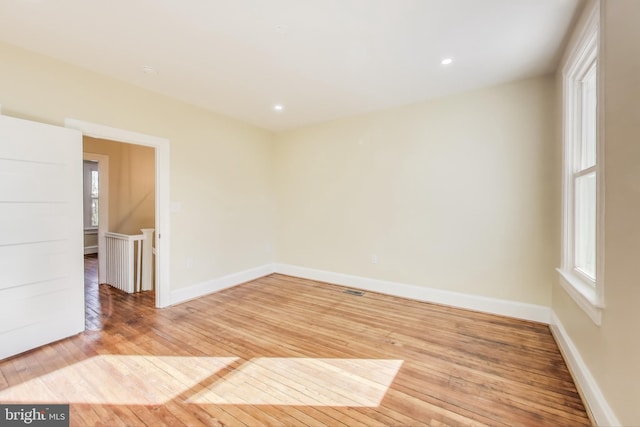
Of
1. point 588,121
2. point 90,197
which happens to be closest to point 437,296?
point 588,121

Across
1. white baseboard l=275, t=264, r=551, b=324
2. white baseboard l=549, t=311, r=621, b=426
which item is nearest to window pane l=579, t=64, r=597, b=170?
white baseboard l=549, t=311, r=621, b=426

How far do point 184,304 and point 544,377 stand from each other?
371cm

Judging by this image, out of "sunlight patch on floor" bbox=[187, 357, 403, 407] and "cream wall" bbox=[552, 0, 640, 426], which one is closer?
"cream wall" bbox=[552, 0, 640, 426]

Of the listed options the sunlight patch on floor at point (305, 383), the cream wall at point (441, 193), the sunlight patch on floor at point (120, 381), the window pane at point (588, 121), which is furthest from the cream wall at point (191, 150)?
the window pane at point (588, 121)

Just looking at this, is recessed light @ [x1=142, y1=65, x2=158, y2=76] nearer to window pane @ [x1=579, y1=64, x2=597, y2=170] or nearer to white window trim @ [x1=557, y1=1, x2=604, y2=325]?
white window trim @ [x1=557, y1=1, x2=604, y2=325]

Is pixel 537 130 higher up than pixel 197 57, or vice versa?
pixel 197 57

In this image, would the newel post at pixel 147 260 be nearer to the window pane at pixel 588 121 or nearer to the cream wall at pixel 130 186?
the cream wall at pixel 130 186

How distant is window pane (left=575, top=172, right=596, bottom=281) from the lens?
2.01m

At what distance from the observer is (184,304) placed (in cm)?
336

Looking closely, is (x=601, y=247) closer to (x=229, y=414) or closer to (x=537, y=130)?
(x=537, y=130)

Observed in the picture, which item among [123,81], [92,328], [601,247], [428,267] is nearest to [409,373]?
[601,247]

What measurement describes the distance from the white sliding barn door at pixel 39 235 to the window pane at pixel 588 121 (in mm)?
4484

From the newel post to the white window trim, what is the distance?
4.90 m

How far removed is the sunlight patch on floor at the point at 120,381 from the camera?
173 centimetres
